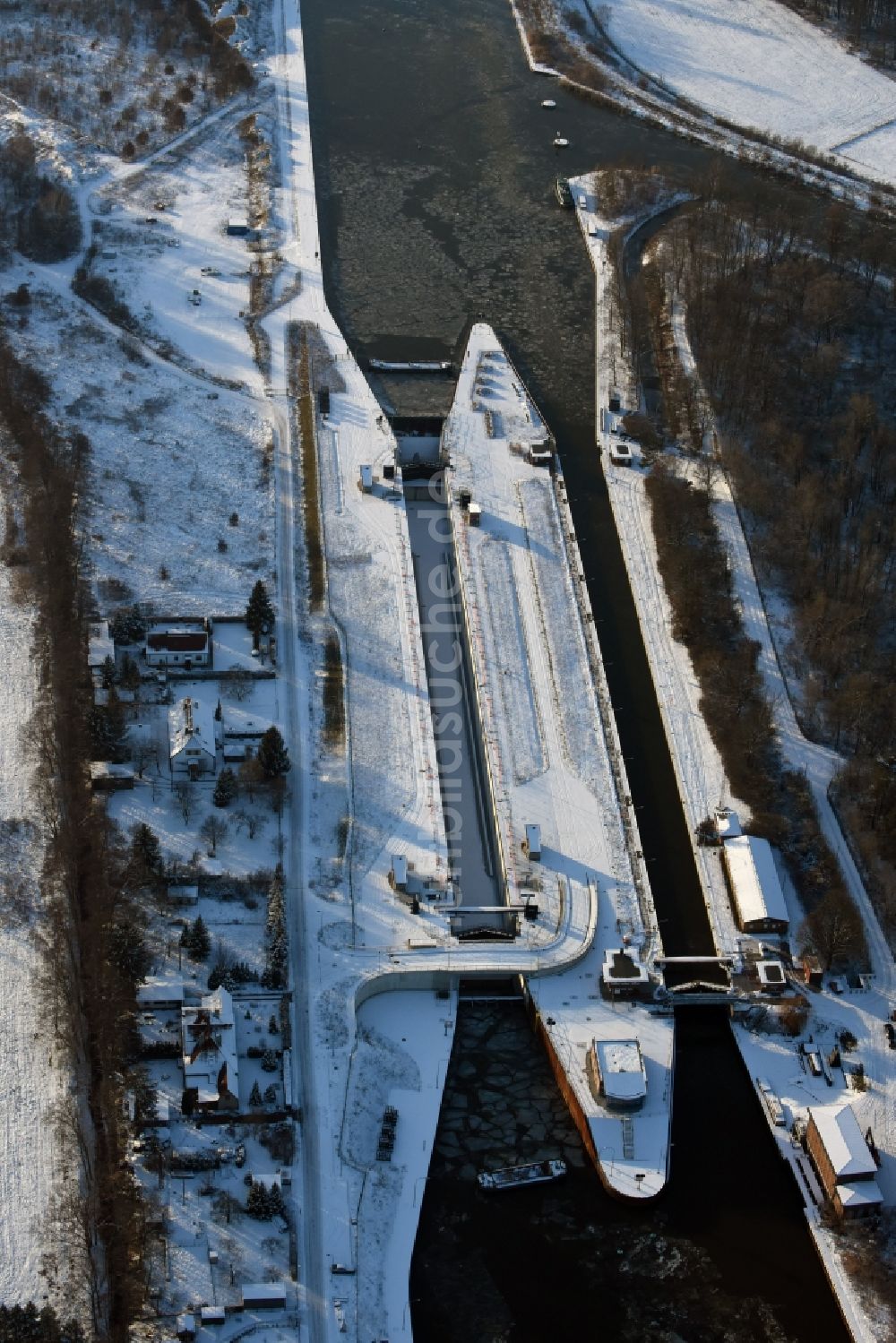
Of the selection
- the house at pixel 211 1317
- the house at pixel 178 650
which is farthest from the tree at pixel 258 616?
the house at pixel 211 1317

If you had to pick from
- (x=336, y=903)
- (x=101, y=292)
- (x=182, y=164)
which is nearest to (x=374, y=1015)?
(x=336, y=903)

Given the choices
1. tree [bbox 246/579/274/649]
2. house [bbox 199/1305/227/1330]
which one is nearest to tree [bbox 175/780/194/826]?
tree [bbox 246/579/274/649]

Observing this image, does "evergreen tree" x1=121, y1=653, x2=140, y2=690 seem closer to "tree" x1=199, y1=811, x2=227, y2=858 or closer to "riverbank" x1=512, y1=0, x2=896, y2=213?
"tree" x1=199, y1=811, x2=227, y2=858

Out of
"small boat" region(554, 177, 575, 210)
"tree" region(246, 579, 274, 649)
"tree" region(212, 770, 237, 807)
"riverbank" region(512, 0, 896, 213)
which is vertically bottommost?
"tree" region(212, 770, 237, 807)

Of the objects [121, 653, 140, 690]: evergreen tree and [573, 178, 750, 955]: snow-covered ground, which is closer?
[573, 178, 750, 955]: snow-covered ground

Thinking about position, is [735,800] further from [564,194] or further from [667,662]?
[564,194]
